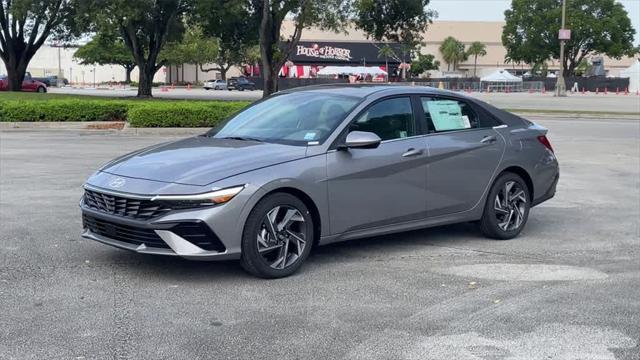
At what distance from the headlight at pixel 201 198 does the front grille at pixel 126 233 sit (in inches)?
10.7

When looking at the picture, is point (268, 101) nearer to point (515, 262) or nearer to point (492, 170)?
point (492, 170)

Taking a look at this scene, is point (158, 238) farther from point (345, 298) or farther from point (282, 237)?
point (345, 298)

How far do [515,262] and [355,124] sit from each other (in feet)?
6.19

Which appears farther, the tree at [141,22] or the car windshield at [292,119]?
the tree at [141,22]

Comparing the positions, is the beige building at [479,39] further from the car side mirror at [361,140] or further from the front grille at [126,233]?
the front grille at [126,233]

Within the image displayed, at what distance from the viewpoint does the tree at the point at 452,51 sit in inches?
4515

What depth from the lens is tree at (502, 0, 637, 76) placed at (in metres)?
78.9

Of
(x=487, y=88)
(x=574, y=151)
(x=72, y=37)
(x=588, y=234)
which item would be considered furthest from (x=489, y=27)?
(x=588, y=234)

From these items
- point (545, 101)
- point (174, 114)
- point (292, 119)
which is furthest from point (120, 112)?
point (545, 101)

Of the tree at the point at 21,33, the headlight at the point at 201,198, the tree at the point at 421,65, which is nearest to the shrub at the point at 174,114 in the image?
the headlight at the point at 201,198

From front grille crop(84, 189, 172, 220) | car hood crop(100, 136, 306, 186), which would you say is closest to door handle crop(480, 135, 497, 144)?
car hood crop(100, 136, 306, 186)

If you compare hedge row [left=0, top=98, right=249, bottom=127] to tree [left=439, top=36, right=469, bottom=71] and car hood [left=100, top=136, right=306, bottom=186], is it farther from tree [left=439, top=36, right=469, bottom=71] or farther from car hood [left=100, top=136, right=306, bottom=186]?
tree [left=439, top=36, right=469, bottom=71]

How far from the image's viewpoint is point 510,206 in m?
7.41

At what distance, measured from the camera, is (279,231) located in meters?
5.69
